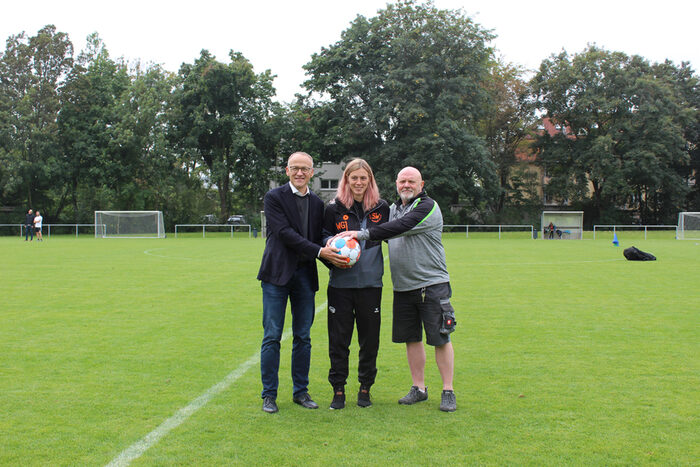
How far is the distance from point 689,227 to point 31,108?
47.6 metres

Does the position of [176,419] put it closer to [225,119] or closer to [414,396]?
[414,396]

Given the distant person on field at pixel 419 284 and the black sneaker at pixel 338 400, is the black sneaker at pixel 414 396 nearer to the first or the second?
the distant person on field at pixel 419 284

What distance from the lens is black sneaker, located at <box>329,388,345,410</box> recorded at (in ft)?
14.6

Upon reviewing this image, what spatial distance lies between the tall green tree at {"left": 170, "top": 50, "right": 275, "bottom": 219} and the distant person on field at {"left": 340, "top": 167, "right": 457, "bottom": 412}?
38.0 metres

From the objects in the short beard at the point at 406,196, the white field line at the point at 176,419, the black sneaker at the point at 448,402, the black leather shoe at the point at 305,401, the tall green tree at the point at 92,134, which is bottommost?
the white field line at the point at 176,419

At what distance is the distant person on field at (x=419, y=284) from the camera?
444 cm

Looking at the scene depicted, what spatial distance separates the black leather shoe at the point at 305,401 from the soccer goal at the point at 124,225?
36.4 m

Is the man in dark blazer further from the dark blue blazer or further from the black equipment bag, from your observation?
the black equipment bag

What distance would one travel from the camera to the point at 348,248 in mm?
4277

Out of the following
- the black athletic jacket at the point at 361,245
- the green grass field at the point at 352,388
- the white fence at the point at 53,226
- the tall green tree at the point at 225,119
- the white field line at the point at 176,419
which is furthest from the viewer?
the tall green tree at the point at 225,119

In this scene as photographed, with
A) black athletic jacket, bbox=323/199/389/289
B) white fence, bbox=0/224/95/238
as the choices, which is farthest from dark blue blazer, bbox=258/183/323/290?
white fence, bbox=0/224/95/238

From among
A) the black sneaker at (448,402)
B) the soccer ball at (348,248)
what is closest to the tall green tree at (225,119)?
the soccer ball at (348,248)

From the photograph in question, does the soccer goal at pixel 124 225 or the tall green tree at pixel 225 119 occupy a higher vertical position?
the tall green tree at pixel 225 119

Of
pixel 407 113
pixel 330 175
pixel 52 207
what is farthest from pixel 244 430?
pixel 330 175
